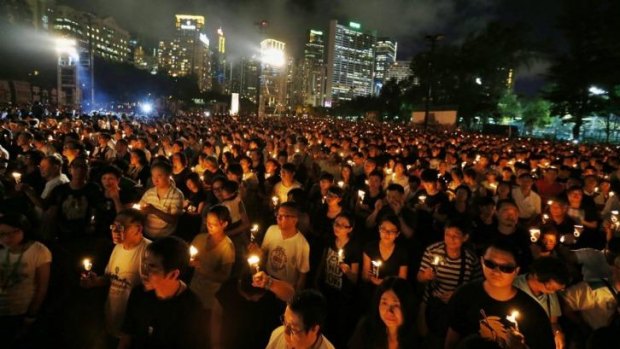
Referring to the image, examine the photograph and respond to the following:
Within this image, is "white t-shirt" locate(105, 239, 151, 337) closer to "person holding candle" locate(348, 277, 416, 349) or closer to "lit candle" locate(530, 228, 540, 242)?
"person holding candle" locate(348, 277, 416, 349)

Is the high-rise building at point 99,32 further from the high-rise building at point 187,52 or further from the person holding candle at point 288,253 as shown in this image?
the person holding candle at point 288,253

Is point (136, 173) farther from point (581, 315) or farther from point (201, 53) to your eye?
point (201, 53)

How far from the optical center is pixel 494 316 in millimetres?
2951

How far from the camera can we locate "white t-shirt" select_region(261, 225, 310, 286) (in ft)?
14.3

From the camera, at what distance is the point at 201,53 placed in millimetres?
191625

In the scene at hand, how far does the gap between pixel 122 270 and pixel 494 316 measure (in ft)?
9.16

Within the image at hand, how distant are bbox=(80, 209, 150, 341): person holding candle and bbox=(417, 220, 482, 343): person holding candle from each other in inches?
95.3

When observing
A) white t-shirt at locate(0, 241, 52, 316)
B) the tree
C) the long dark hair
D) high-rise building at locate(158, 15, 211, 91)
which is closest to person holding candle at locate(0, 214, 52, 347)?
white t-shirt at locate(0, 241, 52, 316)

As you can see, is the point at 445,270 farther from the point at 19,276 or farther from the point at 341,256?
the point at 19,276

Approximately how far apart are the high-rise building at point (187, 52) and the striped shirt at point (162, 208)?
18710cm

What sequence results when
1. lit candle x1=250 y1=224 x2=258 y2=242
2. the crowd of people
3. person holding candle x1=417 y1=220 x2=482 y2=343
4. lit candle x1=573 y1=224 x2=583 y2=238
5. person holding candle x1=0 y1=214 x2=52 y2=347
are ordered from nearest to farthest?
the crowd of people
person holding candle x1=0 y1=214 x2=52 y2=347
person holding candle x1=417 y1=220 x2=482 y2=343
lit candle x1=250 y1=224 x2=258 y2=242
lit candle x1=573 y1=224 x2=583 y2=238

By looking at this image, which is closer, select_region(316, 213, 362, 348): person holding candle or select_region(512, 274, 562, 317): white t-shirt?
select_region(512, 274, 562, 317): white t-shirt

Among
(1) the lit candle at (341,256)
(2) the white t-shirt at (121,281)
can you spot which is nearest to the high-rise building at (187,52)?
(1) the lit candle at (341,256)

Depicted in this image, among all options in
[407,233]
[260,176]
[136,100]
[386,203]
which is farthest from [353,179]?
[136,100]
